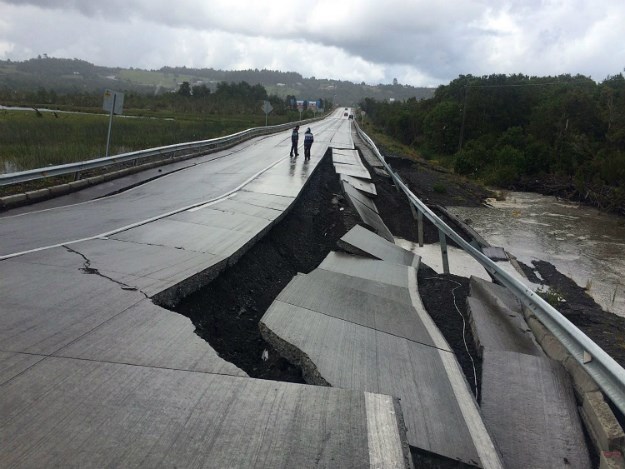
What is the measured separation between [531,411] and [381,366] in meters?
1.43

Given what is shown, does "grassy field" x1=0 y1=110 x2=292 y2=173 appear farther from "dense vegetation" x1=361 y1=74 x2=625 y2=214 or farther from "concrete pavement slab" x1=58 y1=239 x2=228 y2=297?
"dense vegetation" x1=361 y1=74 x2=625 y2=214

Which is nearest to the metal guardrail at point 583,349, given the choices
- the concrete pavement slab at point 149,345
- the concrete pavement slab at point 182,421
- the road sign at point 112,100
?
the concrete pavement slab at point 182,421

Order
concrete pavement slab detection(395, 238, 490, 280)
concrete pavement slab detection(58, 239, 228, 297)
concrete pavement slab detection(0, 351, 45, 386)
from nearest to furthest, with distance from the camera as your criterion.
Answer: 1. concrete pavement slab detection(0, 351, 45, 386)
2. concrete pavement slab detection(58, 239, 228, 297)
3. concrete pavement slab detection(395, 238, 490, 280)

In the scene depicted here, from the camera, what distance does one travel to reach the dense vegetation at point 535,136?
3087 cm

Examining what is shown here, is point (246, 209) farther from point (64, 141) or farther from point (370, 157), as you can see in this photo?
point (370, 157)

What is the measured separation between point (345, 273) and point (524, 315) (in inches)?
109

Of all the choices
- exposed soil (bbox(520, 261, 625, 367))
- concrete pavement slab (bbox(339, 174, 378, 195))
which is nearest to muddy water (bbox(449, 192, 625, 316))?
exposed soil (bbox(520, 261, 625, 367))

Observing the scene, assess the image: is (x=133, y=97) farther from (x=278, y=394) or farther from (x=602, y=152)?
(x=278, y=394)

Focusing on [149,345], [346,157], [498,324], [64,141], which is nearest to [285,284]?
[498,324]

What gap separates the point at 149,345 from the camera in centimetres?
428

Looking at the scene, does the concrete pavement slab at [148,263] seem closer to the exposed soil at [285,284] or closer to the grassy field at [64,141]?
the exposed soil at [285,284]

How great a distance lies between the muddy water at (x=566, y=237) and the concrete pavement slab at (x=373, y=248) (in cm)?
491

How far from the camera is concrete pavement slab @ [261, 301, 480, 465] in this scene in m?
3.70

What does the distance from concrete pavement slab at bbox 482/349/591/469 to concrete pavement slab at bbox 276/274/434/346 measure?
33.6 inches
